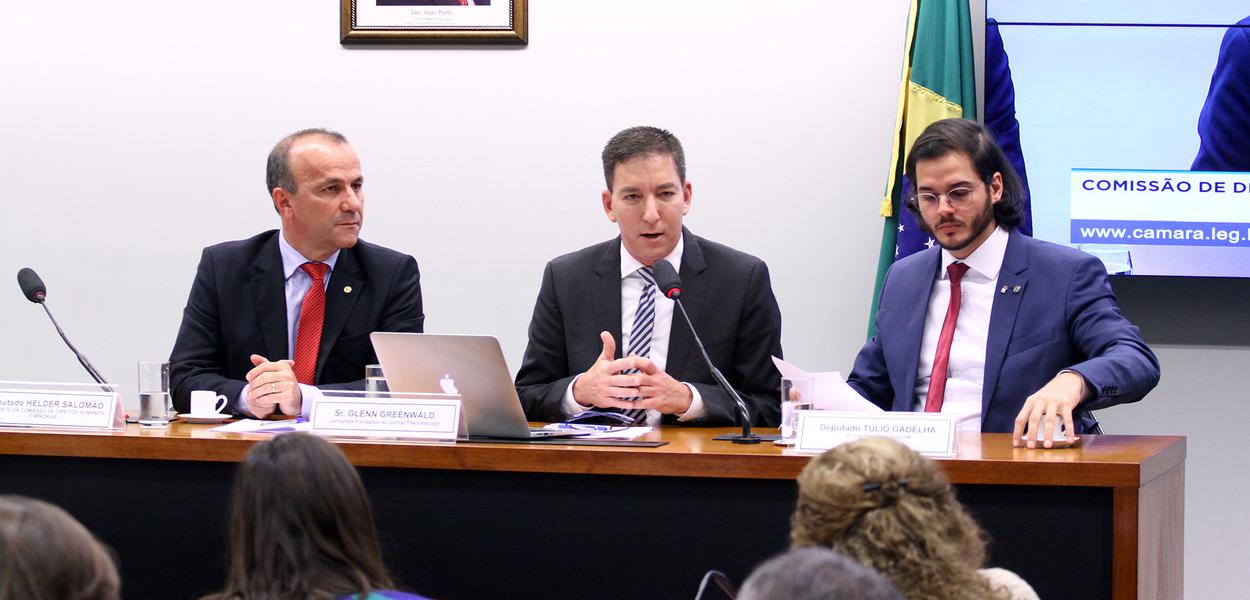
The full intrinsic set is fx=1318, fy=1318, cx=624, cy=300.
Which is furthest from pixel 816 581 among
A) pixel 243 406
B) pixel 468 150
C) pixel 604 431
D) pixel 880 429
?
pixel 468 150

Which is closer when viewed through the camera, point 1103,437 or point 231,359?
point 1103,437

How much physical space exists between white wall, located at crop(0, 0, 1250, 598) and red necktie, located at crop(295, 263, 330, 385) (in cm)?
99

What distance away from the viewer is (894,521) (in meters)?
1.46

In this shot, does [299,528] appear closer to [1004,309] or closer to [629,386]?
[629,386]

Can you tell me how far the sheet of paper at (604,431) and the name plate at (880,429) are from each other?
15.5 inches

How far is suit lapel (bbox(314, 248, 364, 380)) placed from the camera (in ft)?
11.0

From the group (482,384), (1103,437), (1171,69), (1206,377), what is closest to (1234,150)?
(1171,69)

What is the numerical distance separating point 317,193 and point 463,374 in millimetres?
1101

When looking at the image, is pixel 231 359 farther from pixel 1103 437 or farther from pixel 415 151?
pixel 1103 437

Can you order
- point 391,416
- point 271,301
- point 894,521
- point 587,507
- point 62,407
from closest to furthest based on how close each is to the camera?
point 894,521
point 587,507
point 391,416
point 62,407
point 271,301

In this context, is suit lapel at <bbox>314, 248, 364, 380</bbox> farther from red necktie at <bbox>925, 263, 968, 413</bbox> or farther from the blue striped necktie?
red necktie at <bbox>925, 263, 968, 413</bbox>

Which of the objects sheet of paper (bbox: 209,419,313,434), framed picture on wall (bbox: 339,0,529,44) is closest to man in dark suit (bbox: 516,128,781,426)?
sheet of paper (bbox: 209,419,313,434)

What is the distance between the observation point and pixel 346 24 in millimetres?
4301

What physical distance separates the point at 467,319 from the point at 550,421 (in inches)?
52.3
